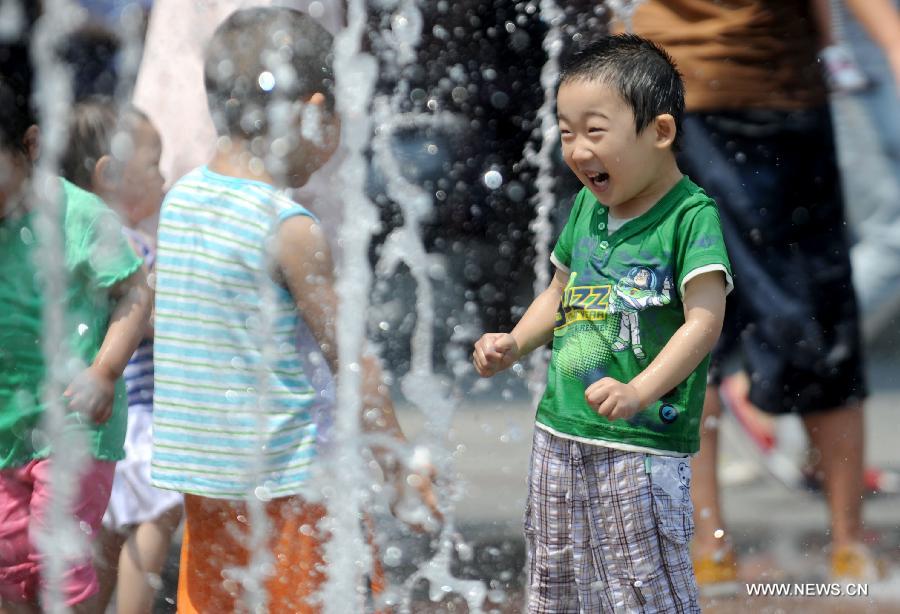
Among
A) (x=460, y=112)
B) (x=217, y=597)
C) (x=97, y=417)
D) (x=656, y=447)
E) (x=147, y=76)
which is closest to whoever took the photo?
(x=656, y=447)

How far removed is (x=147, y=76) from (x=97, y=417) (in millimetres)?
1105

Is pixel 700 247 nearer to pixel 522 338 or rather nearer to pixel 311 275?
pixel 522 338

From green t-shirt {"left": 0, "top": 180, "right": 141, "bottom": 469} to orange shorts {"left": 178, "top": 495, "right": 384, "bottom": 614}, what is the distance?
0.38 metres

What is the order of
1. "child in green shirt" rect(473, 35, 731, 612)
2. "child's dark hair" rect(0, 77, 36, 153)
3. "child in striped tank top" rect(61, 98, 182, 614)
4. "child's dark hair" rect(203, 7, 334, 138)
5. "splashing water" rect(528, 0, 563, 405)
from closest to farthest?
1. "child in green shirt" rect(473, 35, 731, 612)
2. "child's dark hair" rect(203, 7, 334, 138)
3. "child's dark hair" rect(0, 77, 36, 153)
4. "child in striped tank top" rect(61, 98, 182, 614)
5. "splashing water" rect(528, 0, 563, 405)

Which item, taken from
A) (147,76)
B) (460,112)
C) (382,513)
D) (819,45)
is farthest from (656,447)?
(460,112)

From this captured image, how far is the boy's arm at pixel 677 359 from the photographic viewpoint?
177 centimetres

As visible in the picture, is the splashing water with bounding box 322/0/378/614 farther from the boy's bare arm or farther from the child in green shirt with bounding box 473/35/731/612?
the child in green shirt with bounding box 473/35/731/612

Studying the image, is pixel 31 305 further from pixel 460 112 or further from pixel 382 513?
pixel 460 112

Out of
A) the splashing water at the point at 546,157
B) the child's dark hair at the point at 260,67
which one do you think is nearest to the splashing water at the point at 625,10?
the splashing water at the point at 546,157

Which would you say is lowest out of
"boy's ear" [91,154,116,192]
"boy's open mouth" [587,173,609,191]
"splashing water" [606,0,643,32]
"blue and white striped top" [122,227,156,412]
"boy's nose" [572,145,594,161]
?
"blue and white striped top" [122,227,156,412]

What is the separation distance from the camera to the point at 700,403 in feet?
6.50

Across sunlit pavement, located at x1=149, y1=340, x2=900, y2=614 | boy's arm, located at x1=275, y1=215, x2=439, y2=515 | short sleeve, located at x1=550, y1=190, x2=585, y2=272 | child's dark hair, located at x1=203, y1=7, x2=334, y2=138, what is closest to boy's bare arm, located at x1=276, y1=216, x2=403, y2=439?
boy's arm, located at x1=275, y1=215, x2=439, y2=515

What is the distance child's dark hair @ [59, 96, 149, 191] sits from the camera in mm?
2867

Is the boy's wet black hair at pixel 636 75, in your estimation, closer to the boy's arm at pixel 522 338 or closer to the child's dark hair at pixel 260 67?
the boy's arm at pixel 522 338
